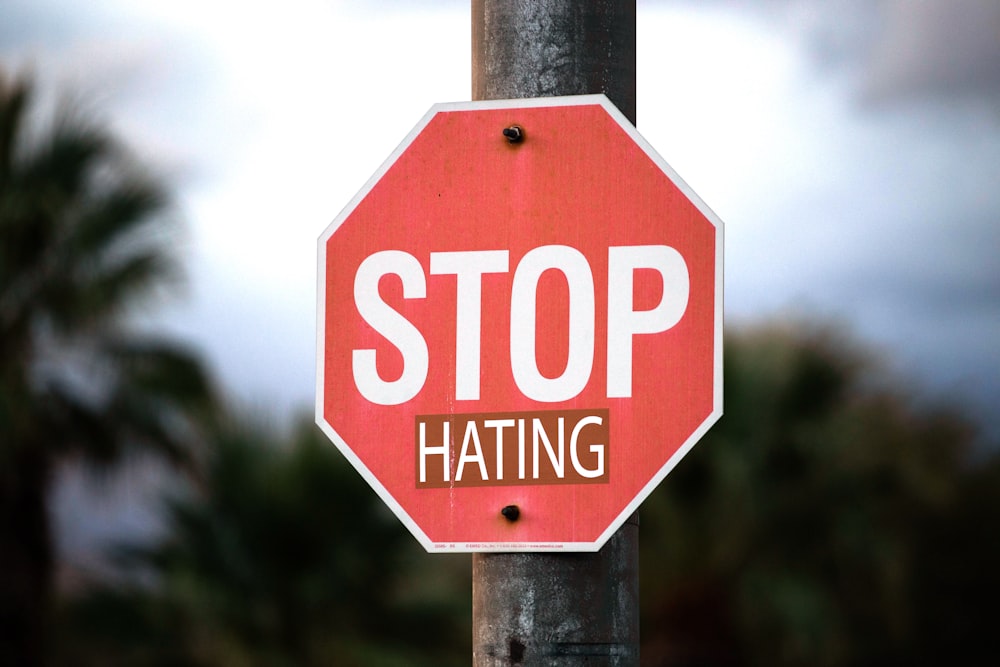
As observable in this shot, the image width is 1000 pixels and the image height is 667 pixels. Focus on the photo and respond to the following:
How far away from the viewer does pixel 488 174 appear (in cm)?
234

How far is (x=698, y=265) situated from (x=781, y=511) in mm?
14911

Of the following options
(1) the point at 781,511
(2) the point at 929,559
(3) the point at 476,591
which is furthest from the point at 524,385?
(2) the point at 929,559

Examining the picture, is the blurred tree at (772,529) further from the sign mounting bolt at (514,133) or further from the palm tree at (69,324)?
the sign mounting bolt at (514,133)

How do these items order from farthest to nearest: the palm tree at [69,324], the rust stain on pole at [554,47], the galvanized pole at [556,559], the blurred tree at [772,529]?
the blurred tree at [772,529], the palm tree at [69,324], the rust stain on pole at [554,47], the galvanized pole at [556,559]

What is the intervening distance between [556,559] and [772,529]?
14.8m

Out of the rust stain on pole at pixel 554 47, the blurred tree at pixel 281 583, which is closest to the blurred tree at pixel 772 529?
the blurred tree at pixel 281 583

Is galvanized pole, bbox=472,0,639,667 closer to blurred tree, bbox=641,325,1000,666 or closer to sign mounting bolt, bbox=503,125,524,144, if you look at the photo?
sign mounting bolt, bbox=503,125,524,144

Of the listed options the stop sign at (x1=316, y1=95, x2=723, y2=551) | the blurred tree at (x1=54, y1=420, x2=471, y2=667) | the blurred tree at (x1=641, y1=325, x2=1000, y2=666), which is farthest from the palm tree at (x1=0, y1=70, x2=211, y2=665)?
the stop sign at (x1=316, y1=95, x2=723, y2=551)

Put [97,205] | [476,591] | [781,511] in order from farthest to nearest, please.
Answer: [781,511] → [97,205] → [476,591]

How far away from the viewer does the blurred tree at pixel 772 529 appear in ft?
53.1

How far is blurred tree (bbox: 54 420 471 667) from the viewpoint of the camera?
1338 centimetres

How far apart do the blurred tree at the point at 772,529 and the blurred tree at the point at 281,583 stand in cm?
349

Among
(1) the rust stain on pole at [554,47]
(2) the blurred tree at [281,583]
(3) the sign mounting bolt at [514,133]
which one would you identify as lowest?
(2) the blurred tree at [281,583]

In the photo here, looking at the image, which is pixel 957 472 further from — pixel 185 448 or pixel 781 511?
pixel 185 448
